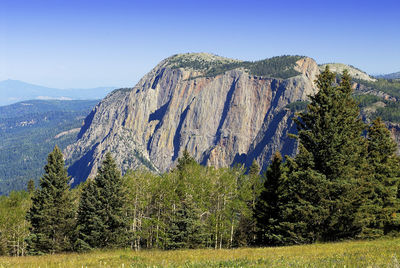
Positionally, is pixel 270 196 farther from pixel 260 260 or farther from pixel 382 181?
pixel 260 260

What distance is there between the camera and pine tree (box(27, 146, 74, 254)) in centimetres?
3956

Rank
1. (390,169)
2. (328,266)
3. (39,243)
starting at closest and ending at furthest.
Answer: (328,266) < (390,169) < (39,243)

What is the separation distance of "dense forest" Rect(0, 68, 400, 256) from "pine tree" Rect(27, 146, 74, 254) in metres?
0.12

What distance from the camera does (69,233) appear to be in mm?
42094

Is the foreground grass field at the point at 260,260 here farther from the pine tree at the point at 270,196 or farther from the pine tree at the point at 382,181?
the pine tree at the point at 270,196

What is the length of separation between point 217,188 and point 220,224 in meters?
5.12

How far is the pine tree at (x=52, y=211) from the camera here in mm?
39562

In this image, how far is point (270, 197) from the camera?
3547cm

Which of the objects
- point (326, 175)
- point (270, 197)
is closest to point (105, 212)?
point (270, 197)

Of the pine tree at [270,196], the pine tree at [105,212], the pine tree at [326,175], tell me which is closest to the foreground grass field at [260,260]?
the pine tree at [326,175]

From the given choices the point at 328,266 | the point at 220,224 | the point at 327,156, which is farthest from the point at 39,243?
the point at 328,266

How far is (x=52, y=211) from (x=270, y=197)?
26844 millimetres

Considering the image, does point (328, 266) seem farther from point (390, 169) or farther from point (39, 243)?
point (39, 243)

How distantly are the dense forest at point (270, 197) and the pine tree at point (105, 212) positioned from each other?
11 cm
